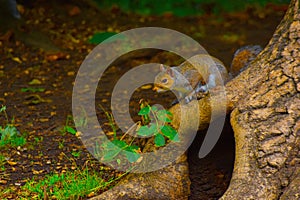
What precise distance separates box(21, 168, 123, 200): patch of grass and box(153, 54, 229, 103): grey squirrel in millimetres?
911

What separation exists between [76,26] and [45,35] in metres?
0.47

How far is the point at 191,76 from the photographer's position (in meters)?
4.18

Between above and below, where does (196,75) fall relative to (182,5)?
above

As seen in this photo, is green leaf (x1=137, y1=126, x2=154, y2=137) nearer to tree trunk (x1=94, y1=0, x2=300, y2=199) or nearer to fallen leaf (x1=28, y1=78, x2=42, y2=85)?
tree trunk (x1=94, y1=0, x2=300, y2=199)

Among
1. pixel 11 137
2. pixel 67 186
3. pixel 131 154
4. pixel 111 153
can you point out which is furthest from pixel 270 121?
pixel 11 137

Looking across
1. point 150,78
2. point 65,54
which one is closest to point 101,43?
point 65,54

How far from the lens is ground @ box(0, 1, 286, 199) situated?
3.84m

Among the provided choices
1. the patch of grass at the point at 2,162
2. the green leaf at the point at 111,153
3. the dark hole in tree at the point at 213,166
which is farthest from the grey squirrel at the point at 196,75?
the patch of grass at the point at 2,162

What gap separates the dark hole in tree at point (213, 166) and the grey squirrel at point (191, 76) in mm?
393

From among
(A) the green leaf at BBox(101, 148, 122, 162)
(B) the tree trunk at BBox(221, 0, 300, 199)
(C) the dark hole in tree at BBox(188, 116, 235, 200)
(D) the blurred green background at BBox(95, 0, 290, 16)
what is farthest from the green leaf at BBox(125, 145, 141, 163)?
(D) the blurred green background at BBox(95, 0, 290, 16)

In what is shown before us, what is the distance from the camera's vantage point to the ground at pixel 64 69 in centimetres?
384

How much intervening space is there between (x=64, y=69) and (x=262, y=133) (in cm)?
299

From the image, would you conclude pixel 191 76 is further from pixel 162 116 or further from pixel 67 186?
pixel 67 186

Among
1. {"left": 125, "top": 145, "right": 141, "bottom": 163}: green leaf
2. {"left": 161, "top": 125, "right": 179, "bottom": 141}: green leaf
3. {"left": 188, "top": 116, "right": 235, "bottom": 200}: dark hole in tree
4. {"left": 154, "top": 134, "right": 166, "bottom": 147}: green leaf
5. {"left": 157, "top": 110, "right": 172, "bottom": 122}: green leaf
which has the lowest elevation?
{"left": 188, "top": 116, "right": 235, "bottom": 200}: dark hole in tree
